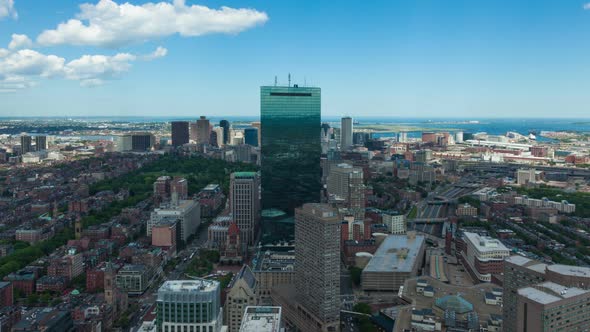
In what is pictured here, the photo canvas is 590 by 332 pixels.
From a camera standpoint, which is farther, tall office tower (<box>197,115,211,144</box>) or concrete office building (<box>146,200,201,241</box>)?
tall office tower (<box>197,115,211,144</box>)

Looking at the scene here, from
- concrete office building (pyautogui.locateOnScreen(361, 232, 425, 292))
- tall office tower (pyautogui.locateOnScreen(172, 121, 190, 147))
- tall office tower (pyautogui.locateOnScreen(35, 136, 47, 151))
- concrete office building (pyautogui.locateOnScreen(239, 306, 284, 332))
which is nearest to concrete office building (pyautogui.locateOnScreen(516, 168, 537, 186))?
concrete office building (pyautogui.locateOnScreen(361, 232, 425, 292))

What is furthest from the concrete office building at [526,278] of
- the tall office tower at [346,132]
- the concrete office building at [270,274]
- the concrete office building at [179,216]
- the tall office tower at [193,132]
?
the tall office tower at [193,132]

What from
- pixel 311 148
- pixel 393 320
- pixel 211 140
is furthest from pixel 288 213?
pixel 211 140

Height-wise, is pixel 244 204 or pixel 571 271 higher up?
pixel 571 271

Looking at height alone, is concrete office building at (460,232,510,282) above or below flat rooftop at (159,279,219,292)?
below

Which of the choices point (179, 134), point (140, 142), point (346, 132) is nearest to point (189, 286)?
point (179, 134)

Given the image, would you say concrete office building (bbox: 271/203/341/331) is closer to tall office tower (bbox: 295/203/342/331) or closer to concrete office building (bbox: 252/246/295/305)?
tall office tower (bbox: 295/203/342/331)

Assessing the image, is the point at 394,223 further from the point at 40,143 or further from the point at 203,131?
the point at 40,143

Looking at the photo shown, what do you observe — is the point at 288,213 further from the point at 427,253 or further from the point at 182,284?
the point at 182,284
